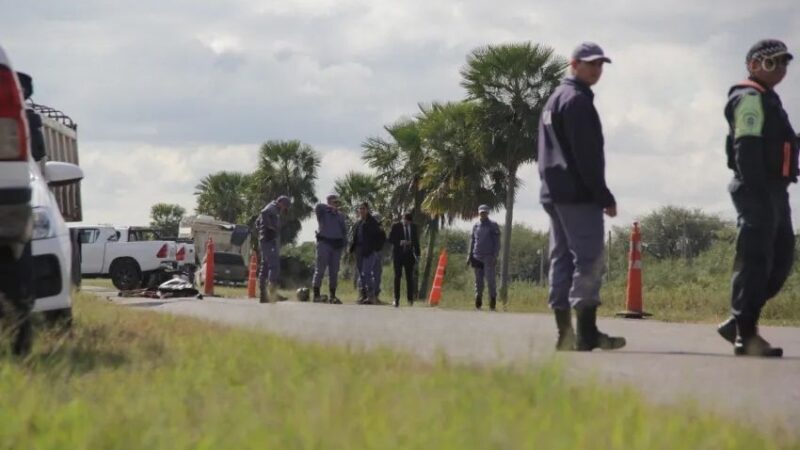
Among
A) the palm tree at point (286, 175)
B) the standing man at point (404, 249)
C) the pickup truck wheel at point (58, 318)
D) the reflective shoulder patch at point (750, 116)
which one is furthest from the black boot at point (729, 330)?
the palm tree at point (286, 175)

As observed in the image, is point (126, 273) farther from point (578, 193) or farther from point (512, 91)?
point (578, 193)

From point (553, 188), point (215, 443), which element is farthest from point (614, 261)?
point (215, 443)

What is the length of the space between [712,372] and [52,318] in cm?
367

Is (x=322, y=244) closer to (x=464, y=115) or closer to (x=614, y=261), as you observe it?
(x=464, y=115)

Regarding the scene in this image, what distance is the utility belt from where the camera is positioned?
830 inches

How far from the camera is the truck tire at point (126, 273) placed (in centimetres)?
3441

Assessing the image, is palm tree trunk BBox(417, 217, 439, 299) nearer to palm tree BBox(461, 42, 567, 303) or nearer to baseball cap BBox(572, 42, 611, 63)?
palm tree BBox(461, 42, 567, 303)

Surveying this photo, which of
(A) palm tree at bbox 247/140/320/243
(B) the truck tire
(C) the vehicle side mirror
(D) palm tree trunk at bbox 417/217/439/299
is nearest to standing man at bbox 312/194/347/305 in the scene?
(C) the vehicle side mirror

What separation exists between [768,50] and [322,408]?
4.84 m

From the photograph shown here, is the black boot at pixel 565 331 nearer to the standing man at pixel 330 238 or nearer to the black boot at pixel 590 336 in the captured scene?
the black boot at pixel 590 336

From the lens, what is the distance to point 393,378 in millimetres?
5348

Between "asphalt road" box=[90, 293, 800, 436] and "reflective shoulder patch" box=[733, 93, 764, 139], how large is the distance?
130 centimetres

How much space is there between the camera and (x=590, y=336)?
814 cm

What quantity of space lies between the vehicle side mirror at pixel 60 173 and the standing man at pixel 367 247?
43.2 feet
